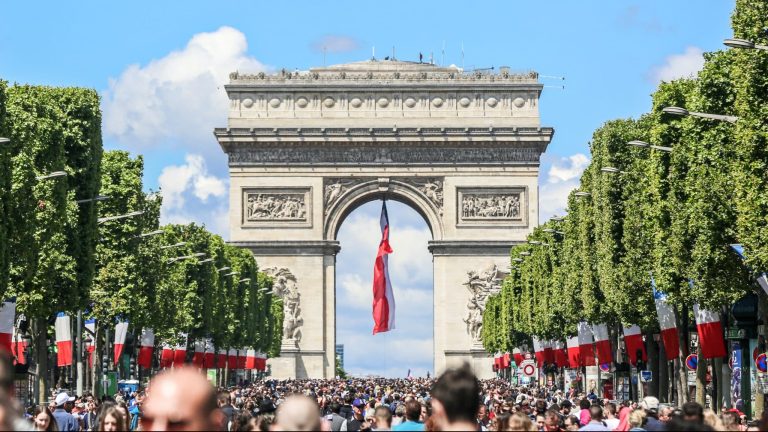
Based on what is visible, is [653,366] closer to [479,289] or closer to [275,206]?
[479,289]

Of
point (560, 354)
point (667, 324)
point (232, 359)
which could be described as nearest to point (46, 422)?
point (667, 324)

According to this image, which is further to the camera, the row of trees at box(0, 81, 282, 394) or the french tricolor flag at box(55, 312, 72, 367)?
the french tricolor flag at box(55, 312, 72, 367)

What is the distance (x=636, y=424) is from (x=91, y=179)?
3954 centimetres

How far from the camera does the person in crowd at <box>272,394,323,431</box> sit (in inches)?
418

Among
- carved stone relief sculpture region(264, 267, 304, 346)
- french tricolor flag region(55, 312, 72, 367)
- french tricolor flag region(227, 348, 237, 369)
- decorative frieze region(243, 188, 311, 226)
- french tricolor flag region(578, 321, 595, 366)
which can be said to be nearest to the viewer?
french tricolor flag region(55, 312, 72, 367)

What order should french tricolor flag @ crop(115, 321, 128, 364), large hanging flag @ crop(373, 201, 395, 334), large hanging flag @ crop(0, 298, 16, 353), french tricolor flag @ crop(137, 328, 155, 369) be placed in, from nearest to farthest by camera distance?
large hanging flag @ crop(0, 298, 16, 353)
french tricolor flag @ crop(115, 321, 128, 364)
french tricolor flag @ crop(137, 328, 155, 369)
large hanging flag @ crop(373, 201, 395, 334)

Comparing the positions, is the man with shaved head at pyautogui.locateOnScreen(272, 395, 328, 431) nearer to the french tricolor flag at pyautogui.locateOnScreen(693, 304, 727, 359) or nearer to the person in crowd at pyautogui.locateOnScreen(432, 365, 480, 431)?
the person in crowd at pyautogui.locateOnScreen(432, 365, 480, 431)

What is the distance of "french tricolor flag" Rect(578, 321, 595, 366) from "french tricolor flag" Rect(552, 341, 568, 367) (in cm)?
1186

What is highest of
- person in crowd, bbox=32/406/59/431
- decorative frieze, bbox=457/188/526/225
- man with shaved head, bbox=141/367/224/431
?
decorative frieze, bbox=457/188/526/225

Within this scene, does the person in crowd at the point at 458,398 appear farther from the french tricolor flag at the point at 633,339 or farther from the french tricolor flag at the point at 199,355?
the french tricolor flag at the point at 199,355

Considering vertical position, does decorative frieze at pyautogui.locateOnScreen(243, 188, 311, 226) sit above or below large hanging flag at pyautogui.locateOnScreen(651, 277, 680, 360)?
above

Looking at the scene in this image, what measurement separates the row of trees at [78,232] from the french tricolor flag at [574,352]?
19.0m

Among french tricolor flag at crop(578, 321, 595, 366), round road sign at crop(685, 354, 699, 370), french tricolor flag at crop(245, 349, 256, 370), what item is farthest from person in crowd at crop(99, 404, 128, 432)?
french tricolor flag at crop(245, 349, 256, 370)

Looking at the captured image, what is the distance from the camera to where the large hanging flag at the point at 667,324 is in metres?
54.5
